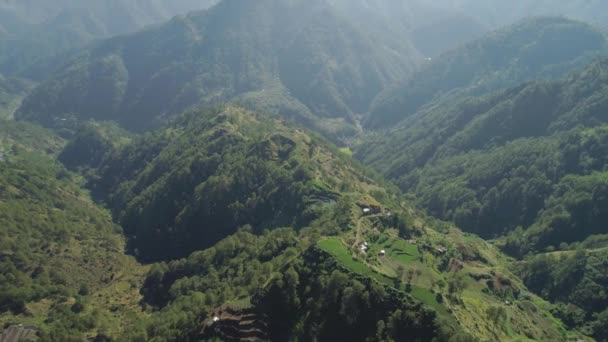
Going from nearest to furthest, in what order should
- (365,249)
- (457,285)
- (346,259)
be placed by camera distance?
(346,259)
(457,285)
(365,249)

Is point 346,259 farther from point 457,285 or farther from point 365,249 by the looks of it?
point 457,285

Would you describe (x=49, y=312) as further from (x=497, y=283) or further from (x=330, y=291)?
(x=497, y=283)

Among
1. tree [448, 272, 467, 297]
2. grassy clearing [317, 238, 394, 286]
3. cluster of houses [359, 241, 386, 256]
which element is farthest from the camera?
cluster of houses [359, 241, 386, 256]

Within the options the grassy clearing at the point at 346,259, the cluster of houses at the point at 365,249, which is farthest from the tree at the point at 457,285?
the cluster of houses at the point at 365,249

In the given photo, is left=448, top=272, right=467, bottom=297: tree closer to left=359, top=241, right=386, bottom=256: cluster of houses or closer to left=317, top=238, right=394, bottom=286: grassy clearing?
left=317, top=238, right=394, bottom=286: grassy clearing

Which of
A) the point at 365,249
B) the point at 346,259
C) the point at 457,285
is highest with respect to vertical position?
the point at 346,259

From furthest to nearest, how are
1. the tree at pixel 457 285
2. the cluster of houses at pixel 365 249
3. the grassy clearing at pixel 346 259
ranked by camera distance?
the cluster of houses at pixel 365 249, the tree at pixel 457 285, the grassy clearing at pixel 346 259

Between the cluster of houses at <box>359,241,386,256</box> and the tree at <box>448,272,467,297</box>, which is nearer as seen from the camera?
the tree at <box>448,272,467,297</box>

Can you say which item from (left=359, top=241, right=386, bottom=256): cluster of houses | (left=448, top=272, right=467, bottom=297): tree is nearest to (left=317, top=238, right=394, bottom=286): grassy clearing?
(left=359, top=241, right=386, bottom=256): cluster of houses

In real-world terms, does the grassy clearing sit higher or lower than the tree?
higher

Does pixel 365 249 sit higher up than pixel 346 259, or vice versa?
pixel 346 259

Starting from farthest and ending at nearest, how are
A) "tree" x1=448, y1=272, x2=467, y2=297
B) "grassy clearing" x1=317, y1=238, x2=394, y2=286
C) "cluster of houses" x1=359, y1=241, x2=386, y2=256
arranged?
1. "cluster of houses" x1=359, y1=241, x2=386, y2=256
2. "tree" x1=448, y1=272, x2=467, y2=297
3. "grassy clearing" x1=317, y1=238, x2=394, y2=286

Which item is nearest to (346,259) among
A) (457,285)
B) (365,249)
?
(365,249)

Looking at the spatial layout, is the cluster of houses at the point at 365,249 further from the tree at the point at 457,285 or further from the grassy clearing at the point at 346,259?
the tree at the point at 457,285
